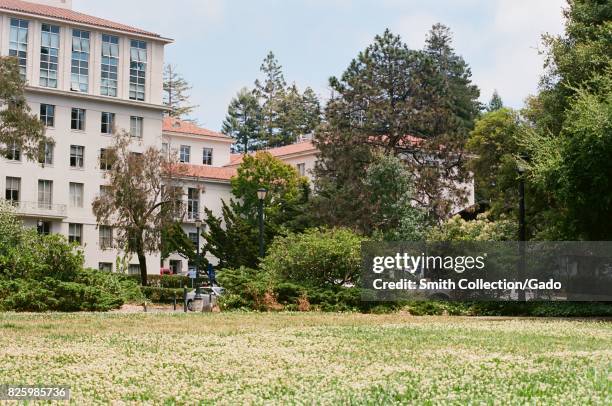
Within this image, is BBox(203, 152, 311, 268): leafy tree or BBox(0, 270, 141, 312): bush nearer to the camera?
BBox(0, 270, 141, 312): bush

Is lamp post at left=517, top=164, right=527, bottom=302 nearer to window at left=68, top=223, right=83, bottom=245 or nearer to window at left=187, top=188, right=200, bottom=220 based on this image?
window at left=68, top=223, right=83, bottom=245

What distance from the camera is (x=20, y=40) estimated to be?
69.9 meters

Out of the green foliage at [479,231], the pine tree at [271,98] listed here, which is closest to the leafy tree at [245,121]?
the pine tree at [271,98]

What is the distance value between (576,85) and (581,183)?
7281 millimetres

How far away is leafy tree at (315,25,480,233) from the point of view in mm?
56969

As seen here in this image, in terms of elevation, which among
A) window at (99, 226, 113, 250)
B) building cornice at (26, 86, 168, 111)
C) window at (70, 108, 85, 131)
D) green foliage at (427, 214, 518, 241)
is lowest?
green foliage at (427, 214, 518, 241)

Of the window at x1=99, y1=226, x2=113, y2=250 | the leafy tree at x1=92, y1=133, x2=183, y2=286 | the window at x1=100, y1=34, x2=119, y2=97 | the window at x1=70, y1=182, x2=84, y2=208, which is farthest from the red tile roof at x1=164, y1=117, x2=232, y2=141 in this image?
the leafy tree at x1=92, y1=133, x2=183, y2=286

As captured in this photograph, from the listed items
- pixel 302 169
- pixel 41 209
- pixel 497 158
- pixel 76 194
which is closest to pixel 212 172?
pixel 302 169

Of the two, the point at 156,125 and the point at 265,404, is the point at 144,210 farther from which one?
the point at 265,404

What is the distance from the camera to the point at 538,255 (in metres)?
32.9

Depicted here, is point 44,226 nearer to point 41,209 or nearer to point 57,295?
point 41,209

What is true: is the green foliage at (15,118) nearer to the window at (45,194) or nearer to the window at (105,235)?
the window at (45,194)

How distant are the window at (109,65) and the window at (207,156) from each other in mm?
19600

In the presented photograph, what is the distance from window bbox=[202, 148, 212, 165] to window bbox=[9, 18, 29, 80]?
2592cm
